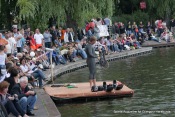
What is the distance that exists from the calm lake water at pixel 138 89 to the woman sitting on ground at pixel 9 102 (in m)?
2.49

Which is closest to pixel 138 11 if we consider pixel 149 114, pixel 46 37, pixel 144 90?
pixel 46 37

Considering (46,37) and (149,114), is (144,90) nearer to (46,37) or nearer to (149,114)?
(149,114)

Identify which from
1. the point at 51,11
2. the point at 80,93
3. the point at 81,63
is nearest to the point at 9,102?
the point at 80,93

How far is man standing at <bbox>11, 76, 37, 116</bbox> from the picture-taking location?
14.5 metres

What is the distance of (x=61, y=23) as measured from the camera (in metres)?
37.0

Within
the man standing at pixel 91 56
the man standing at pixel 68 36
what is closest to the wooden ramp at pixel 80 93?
the man standing at pixel 91 56

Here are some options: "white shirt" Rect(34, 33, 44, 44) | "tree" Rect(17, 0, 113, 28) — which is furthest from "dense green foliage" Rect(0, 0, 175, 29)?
"white shirt" Rect(34, 33, 44, 44)

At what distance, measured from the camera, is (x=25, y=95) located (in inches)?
581

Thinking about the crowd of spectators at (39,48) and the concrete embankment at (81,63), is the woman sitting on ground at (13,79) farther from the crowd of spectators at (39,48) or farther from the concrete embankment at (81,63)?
the concrete embankment at (81,63)

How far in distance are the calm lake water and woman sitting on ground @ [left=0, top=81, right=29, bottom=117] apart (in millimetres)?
2486

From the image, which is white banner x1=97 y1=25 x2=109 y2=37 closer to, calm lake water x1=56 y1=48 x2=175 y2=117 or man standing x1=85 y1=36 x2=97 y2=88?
calm lake water x1=56 y1=48 x2=175 y2=117

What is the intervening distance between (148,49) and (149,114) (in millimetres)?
22390

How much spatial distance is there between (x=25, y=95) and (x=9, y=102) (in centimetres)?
128

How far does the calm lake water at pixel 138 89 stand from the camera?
1624cm
